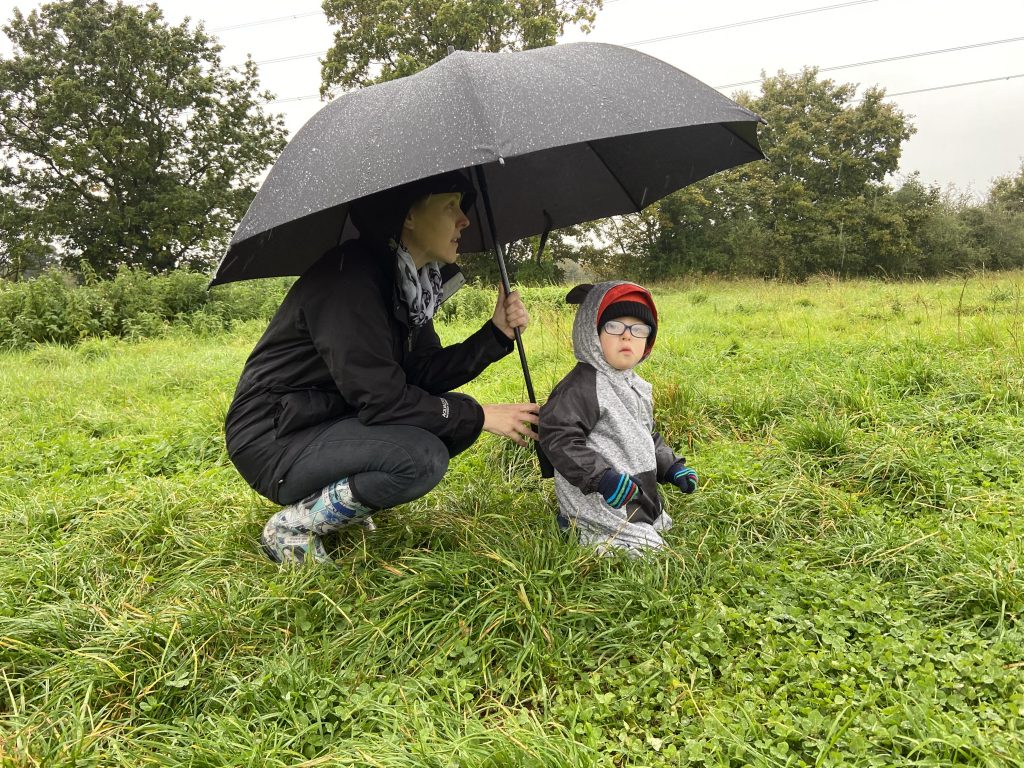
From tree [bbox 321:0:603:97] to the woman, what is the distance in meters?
22.7

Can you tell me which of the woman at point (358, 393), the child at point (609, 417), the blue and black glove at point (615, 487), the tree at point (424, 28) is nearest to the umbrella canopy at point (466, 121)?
the woman at point (358, 393)

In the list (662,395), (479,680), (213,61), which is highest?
(213,61)

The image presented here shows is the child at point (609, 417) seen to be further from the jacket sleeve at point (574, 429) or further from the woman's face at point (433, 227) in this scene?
the woman's face at point (433, 227)

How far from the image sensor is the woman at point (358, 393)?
2293 mm

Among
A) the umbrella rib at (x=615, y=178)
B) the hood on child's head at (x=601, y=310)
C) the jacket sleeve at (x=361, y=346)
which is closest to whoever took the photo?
the jacket sleeve at (x=361, y=346)

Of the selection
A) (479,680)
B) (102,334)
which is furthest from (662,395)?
(102,334)

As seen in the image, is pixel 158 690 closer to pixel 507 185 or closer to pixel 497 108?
pixel 497 108

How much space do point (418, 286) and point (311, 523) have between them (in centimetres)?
102

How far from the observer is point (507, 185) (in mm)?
2855

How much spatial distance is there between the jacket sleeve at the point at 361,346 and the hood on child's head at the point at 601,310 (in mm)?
682

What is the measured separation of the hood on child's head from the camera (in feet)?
8.12

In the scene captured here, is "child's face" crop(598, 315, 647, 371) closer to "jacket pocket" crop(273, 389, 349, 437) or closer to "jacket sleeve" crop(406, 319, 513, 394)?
"jacket sleeve" crop(406, 319, 513, 394)

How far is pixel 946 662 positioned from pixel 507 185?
7.72ft

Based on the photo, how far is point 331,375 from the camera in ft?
7.84
